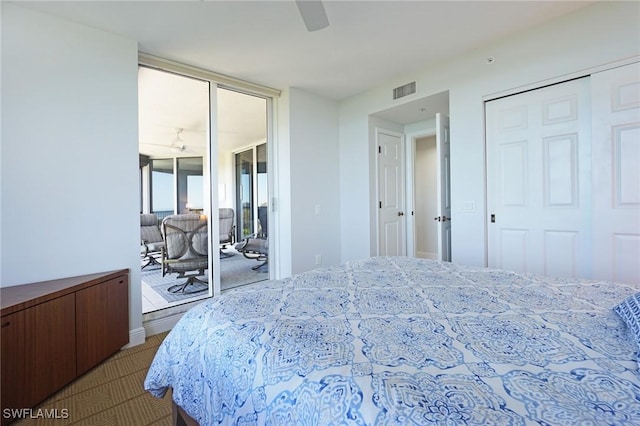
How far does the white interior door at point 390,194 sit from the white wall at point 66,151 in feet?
9.34

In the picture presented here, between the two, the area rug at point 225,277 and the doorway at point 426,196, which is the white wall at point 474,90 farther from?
the doorway at point 426,196

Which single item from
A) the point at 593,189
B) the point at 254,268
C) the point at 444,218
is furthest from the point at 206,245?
the point at 593,189

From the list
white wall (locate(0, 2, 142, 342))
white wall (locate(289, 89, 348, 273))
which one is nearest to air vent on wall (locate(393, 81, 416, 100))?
white wall (locate(289, 89, 348, 273))

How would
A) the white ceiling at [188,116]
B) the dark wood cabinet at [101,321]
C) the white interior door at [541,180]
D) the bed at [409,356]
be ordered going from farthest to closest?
the white ceiling at [188,116]
the white interior door at [541,180]
the dark wood cabinet at [101,321]
the bed at [409,356]

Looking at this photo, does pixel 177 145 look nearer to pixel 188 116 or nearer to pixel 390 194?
pixel 188 116

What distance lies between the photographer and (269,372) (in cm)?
80

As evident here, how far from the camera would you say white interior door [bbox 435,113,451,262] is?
303cm

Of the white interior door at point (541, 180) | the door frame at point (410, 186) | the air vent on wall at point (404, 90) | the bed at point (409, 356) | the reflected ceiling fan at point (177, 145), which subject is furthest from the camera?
the door frame at point (410, 186)

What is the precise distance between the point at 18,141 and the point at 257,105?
2.39m

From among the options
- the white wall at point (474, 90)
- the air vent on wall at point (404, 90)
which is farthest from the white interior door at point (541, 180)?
the air vent on wall at point (404, 90)

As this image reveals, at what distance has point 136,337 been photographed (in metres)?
2.43

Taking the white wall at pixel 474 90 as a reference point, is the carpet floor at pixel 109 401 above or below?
below

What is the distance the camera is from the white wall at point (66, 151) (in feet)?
6.41

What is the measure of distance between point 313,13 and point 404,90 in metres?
2.06
